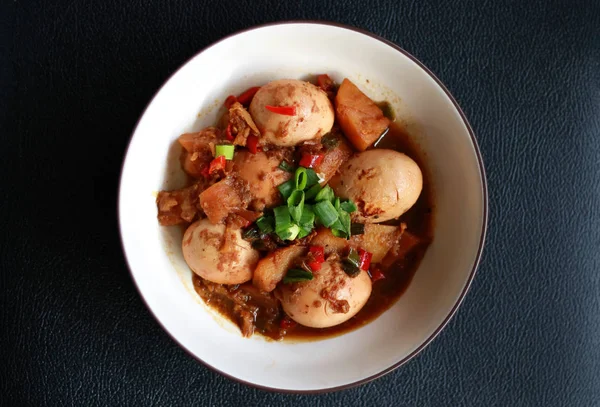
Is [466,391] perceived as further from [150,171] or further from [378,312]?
[150,171]

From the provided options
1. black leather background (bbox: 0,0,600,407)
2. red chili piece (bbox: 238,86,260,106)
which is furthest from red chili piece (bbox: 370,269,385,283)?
red chili piece (bbox: 238,86,260,106)

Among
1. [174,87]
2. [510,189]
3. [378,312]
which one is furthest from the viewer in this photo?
[510,189]

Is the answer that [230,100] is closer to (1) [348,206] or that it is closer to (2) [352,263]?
(1) [348,206]

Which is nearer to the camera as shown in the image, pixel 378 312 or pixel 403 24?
pixel 378 312

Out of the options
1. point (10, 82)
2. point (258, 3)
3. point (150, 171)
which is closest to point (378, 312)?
point (150, 171)

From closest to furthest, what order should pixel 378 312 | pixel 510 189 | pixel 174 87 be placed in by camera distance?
→ pixel 174 87 → pixel 378 312 → pixel 510 189

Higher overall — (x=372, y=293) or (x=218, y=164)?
(x=218, y=164)

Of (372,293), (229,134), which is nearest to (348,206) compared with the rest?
(372,293)
